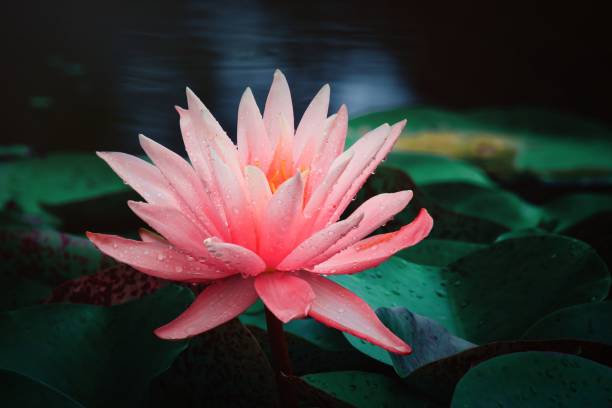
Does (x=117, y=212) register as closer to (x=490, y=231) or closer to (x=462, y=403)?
(x=490, y=231)

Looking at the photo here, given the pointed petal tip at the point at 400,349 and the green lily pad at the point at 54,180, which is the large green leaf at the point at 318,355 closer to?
the pointed petal tip at the point at 400,349

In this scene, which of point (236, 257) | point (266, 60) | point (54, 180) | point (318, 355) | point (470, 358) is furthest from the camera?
point (266, 60)

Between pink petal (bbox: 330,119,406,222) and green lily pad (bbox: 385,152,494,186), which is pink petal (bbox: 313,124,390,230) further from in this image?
green lily pad (bbox: 385,152,494,186)

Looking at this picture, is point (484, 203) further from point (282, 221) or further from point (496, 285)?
point (282, 221)

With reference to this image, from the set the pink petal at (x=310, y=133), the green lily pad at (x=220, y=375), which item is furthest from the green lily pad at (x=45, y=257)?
the pink petal at (x=310, y=133)

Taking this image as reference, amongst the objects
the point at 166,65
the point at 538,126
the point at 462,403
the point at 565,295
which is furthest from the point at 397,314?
the point at 166,65

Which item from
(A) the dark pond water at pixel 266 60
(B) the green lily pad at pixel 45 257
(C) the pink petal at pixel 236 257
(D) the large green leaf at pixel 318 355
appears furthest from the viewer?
(A) the dark pond water at pixel 266 60

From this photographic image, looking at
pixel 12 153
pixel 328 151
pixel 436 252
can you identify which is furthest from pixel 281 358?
pixel 12 153
